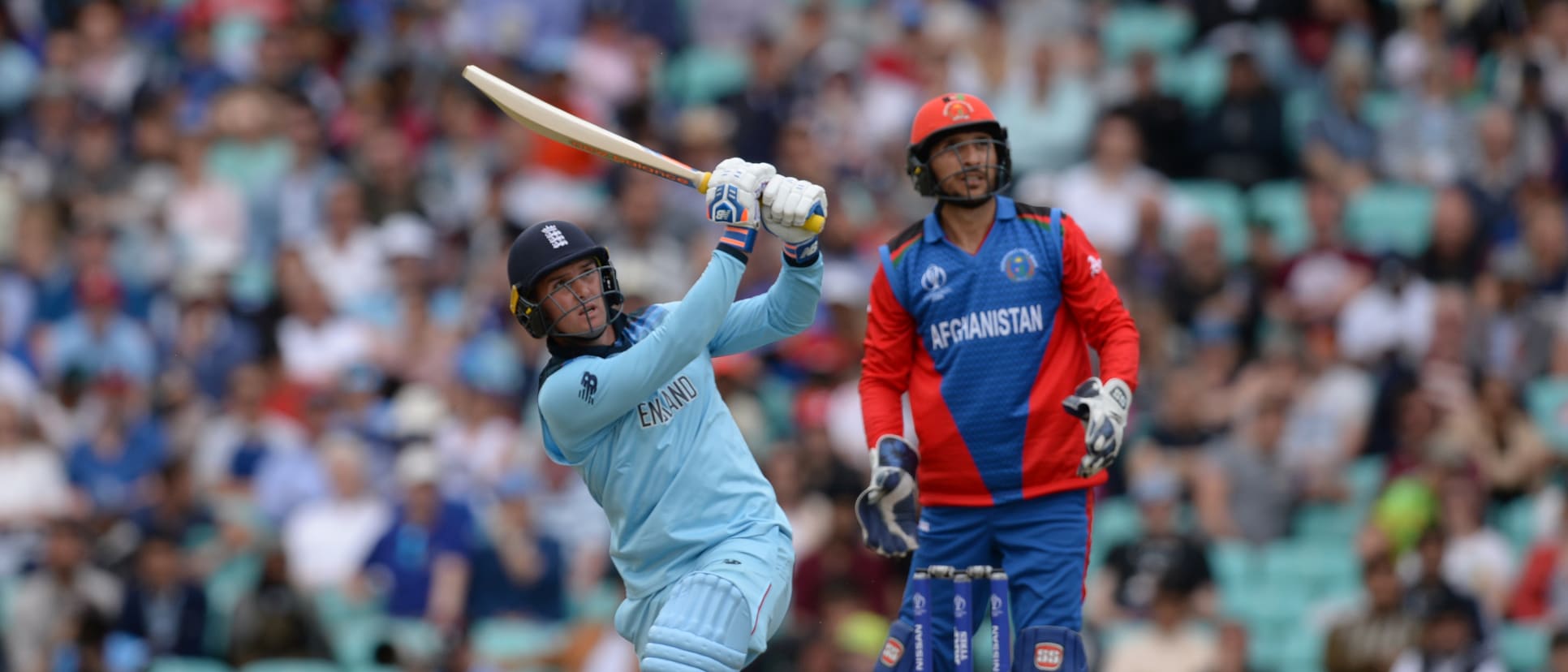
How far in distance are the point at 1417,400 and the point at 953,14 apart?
6.43 m

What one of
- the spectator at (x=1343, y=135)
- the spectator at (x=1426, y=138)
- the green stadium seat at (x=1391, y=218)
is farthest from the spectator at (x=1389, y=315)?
the spectator at (x=1426, y=138)

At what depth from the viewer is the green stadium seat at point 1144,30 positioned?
18.2 meters

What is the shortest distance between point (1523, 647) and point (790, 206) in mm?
7610

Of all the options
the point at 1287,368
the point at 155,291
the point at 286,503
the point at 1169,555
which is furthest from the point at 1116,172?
the point at 155,291

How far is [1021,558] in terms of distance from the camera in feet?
28.2

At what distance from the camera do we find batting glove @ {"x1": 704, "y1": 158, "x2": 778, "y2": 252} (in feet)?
26.4

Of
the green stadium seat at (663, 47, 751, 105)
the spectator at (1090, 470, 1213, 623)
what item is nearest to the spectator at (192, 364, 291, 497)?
the green stadium seat at (663, 47, 751, 105)

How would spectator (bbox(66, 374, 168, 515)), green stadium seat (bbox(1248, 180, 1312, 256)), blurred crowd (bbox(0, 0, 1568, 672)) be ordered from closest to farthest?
blurred crowd (bbox(0, 0, 1568, 672)), spectator (bbox(66, 374, 168, 515)), green stadium seat (bbox(1248, 180, 1312, 256))

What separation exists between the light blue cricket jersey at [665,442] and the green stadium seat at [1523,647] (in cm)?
681

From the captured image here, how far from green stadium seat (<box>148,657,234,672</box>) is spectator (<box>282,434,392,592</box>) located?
78 cm

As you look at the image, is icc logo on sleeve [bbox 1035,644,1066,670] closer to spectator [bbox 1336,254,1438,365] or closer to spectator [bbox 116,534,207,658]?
spectator [bbox 1336,254,1438,365]

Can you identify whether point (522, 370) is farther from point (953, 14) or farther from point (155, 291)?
point (953, 14)

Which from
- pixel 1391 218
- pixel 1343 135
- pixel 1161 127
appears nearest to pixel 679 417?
pixel 1161 127

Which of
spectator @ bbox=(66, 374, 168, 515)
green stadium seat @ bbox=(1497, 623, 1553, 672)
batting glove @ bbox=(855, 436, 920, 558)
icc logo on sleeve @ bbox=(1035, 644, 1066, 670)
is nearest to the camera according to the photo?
icc logo on sleeve @ bbox=(1035, 644, 1066, 670)
